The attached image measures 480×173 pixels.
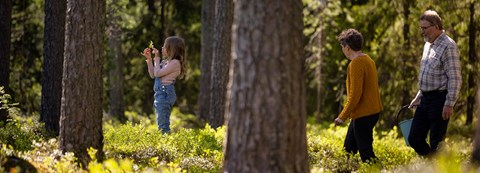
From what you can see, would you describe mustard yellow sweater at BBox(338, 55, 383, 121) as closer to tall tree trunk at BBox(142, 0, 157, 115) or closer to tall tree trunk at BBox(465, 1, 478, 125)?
tall tree trunk at BBox(465, 1, 478, 125)

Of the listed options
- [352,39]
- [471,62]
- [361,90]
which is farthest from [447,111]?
[471,62]

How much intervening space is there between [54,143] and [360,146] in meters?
3.64

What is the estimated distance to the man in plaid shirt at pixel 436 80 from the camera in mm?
9258

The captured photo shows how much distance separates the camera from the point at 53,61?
1266cm

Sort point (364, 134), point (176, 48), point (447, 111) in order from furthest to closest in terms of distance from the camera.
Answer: point (176, 48) → point (364, 134) → point (447, 111)

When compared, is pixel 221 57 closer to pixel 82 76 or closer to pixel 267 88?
pixel 82 76

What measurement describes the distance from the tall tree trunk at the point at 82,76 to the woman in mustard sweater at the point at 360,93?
2.73 meters

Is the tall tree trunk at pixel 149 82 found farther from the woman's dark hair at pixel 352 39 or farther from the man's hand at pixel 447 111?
the man's hand at pixel 447 111

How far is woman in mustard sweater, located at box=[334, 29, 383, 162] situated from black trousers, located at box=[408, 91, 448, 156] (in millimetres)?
491

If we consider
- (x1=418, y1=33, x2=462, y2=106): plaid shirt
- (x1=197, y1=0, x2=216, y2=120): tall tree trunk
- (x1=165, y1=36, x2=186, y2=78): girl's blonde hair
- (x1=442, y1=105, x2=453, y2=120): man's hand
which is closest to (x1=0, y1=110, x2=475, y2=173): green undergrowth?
(x1=442, y1=105, x2=453, y2=120): man's hand

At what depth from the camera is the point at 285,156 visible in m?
6.28

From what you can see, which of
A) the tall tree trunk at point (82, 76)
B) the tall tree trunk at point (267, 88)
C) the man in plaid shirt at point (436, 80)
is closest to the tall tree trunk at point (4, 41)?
the tall tree trunk at point (82, 76)

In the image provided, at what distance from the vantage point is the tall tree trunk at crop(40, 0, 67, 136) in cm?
1255

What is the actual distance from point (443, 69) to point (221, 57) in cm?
680
